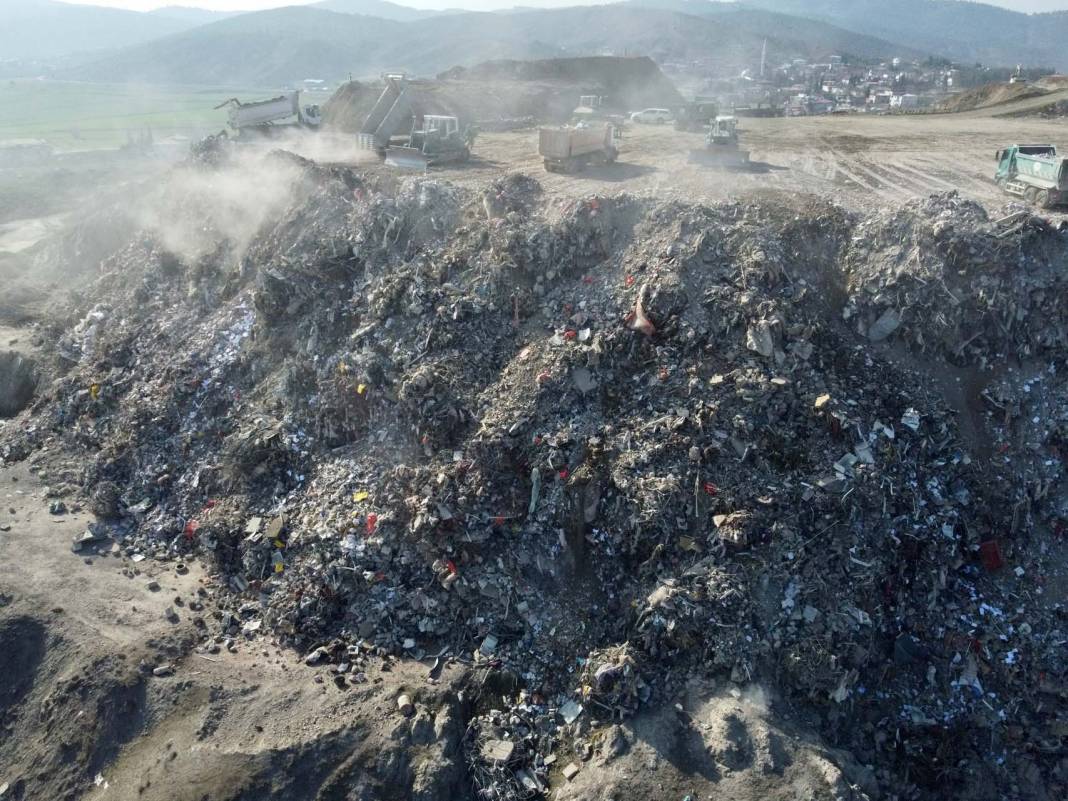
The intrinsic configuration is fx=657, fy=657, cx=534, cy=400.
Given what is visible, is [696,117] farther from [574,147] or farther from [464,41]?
[464,41]

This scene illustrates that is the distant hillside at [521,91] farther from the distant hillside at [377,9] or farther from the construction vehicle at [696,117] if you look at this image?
the distant hillside at [377,9]

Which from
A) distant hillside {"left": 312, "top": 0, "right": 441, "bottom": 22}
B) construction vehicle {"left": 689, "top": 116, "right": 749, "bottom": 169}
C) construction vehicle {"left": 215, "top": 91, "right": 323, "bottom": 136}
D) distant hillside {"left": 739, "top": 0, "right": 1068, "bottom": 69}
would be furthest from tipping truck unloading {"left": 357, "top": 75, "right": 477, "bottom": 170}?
distant hillside {"left": 312, "top": 0, "right": 441, "bottom": 22}

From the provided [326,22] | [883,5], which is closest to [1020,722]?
[326,22]

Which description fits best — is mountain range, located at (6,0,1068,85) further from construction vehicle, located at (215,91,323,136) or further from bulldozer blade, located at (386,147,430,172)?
bulldozer blade, located at (386,147,430,172)

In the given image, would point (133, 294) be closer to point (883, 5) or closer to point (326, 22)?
point (326, 22)

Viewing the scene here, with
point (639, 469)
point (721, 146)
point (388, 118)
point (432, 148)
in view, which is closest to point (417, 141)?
point (432, 148)

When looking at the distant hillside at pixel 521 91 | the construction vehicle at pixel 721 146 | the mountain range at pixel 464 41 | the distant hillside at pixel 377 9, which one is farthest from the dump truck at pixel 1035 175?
the distant hillside at pixel 377 9
